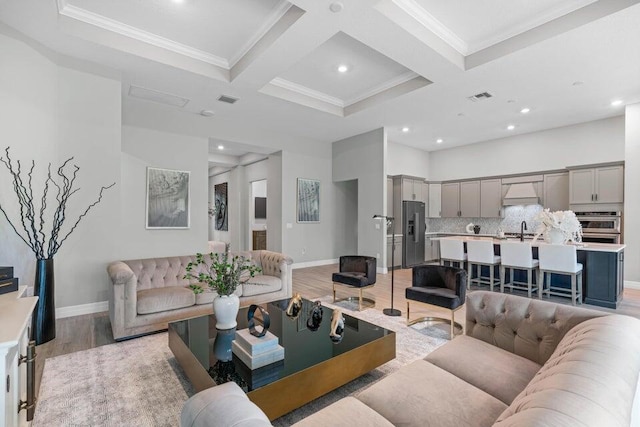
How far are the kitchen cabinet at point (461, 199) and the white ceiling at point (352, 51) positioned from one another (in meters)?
2.73

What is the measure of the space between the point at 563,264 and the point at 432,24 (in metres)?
3.68

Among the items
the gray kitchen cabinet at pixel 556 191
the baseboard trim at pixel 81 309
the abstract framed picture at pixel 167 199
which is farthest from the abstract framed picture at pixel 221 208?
the gray kitchen cabinet at pixel 556 191

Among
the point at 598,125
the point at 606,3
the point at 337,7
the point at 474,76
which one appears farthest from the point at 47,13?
the point at 598,125

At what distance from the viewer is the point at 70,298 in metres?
3.95

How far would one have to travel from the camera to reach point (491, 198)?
790cm

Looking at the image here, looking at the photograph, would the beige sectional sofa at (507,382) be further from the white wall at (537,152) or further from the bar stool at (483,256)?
the white wall at (537,152)

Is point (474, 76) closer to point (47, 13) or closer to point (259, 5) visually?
point (259, 5)

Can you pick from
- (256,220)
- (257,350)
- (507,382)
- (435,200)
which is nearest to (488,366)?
(507,382)

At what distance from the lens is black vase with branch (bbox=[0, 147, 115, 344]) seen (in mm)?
3201

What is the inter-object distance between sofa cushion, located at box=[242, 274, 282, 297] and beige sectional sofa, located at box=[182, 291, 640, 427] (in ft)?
8.80

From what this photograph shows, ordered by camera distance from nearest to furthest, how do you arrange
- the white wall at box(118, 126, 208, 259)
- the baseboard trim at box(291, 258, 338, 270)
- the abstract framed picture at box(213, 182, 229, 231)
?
the white wall at box(118, 126, 208, 259), the baseboard trim at box(291, 258, 338, 270), the abstract framed picture at box(213, 182, 229, 231)

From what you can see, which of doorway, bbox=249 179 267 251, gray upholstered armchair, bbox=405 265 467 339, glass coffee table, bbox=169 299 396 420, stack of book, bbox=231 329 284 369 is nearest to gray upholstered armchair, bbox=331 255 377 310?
gray upholstered armchair, bbox=405 265 467 339

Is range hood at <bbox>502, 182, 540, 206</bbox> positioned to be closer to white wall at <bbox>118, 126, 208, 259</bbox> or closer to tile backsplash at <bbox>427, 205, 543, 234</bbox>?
tile backsplash at <bbox>427, 205, 543, 234</bbox>

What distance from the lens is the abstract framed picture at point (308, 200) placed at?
7602 millimetres
